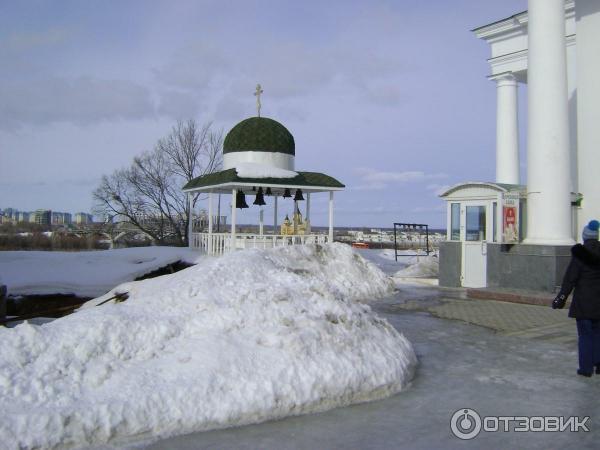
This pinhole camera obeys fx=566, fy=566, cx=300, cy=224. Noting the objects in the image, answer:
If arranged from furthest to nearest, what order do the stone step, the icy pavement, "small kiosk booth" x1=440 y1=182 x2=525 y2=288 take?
"small kiosk booth" x1=440 y1=182 x2=525 y2=288
the stone step
the icy pavement

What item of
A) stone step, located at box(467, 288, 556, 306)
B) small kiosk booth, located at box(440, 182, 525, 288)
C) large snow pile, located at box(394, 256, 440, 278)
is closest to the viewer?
stone step, located at box(467, 288, 556, 306)

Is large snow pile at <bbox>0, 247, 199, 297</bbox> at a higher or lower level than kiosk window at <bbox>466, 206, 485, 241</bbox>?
lower

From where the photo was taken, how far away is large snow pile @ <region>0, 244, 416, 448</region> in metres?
4.57

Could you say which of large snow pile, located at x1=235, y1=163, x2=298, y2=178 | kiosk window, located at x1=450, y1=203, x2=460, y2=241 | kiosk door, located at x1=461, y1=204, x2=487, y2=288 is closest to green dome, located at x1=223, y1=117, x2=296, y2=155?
large snow pile, located at x1=235, y1=163, x2=298, y2=178

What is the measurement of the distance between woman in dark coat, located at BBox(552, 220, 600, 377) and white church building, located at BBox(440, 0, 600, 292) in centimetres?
700

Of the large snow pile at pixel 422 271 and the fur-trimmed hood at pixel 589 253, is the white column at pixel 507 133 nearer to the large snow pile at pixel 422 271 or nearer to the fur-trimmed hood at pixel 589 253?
Answer: the large snow pile at pixel 422 271

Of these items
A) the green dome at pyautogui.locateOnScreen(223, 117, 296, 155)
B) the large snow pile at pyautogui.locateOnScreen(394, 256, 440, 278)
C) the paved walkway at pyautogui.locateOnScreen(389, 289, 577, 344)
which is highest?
the green dome at pyautogui.locateOnScreen(223, 117, 296, 155)

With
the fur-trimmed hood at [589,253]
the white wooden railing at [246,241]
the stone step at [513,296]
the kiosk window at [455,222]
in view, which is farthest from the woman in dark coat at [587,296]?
the white wooden railing at [246,241]

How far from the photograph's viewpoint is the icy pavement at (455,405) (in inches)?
179

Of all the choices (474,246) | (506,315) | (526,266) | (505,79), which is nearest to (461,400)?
(506,315)

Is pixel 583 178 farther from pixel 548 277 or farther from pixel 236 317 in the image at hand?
pixel 236 317

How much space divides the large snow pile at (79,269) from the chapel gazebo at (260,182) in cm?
129

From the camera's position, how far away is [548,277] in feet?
43.1

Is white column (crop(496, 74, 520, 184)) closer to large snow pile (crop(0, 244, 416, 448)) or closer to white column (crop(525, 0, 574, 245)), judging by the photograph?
white column (crop(525, 0, 574, 245))
